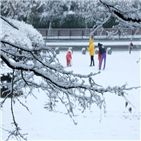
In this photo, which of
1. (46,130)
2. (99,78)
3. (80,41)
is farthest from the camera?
(80,41)

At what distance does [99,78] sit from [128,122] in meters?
5.28

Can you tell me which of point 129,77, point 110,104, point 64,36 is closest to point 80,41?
point 64,36

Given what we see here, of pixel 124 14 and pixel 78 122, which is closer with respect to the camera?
pixel 124 14

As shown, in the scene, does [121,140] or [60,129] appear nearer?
[121,140]

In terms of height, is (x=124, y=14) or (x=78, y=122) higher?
(x=124, y=14)

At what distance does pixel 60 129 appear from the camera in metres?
8.21

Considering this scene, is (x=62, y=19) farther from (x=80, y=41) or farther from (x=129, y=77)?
(x=129, y=77)

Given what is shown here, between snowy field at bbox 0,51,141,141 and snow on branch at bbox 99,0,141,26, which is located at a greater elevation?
snow on branch at bbox 99,0,141,26

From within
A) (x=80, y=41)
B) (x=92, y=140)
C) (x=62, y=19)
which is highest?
(x=62, y=19)

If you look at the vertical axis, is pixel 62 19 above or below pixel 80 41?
above

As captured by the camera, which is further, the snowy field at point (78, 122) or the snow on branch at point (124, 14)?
the snowy field at point (78, 122)

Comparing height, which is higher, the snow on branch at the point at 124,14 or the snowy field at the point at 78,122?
the snow on branch at the point at 124,14

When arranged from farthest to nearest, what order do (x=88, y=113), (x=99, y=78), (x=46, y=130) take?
(x=99, y=78) → (x=88, y=113) → (x=46, y=130)

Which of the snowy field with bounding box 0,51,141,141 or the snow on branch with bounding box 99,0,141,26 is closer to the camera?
the snow on branch with bounding box 99,0,141,26
